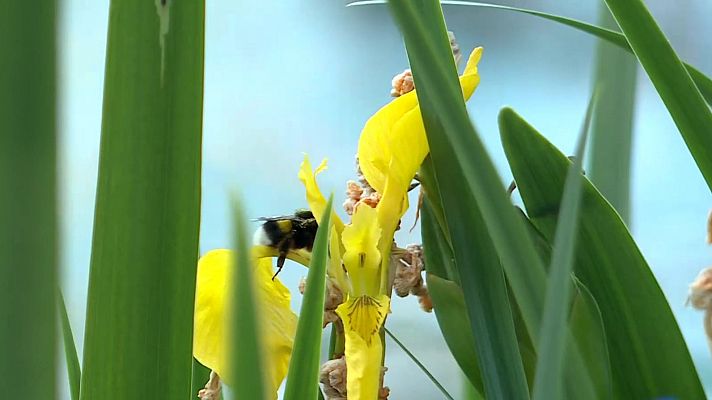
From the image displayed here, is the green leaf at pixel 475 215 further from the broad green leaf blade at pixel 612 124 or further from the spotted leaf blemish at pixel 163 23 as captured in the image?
the broad green leaf blade at pixel 612 124

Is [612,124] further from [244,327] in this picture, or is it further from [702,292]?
[244,327]

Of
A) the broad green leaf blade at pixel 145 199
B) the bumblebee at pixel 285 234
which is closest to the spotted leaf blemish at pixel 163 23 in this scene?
the broad green leaf blade at pixel 145 199

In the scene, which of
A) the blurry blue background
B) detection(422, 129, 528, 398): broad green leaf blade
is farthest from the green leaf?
the blurry blue background

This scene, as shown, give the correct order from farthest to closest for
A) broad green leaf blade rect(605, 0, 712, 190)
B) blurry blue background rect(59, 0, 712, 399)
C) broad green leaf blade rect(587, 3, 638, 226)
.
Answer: blurry blue background rect(59, 0, 712, 399)
broad green leaf blade rect(587, 3, 638, 226)
broad green leaf blade rect(605, 0, 712, 190)

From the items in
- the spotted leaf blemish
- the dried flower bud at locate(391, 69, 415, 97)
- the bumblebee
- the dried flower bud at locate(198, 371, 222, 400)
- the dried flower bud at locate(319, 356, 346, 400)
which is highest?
the dried flower bud at locate(391, 69, 415, 97)

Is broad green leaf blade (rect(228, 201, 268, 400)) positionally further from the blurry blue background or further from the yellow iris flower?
the blurry blue background

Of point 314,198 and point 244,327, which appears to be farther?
point 314,198

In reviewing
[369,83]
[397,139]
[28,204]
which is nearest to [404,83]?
[397,139]
